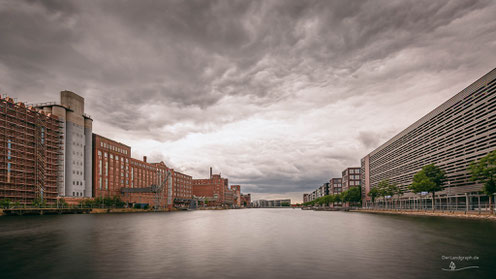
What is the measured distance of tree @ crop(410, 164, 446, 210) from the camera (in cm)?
Result: 9825

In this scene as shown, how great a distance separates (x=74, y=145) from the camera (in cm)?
14475

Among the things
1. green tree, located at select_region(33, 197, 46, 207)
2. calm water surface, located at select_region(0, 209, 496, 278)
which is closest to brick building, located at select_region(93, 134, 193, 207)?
green tree, located at select_region(33, 197, 46, 207)

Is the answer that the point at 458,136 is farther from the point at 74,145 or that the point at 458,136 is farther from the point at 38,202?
the point at 74,145

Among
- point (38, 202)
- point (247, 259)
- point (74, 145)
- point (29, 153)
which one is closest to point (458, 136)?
point (247, 259)

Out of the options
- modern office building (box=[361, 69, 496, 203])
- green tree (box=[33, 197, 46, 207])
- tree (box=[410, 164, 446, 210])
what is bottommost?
green tree (box=[33, 197, 46, 207])

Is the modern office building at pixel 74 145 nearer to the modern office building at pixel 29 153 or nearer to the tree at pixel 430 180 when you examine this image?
the modern office building at pixel 29 153

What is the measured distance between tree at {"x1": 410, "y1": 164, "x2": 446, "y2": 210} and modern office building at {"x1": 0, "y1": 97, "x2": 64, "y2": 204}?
12608 cm

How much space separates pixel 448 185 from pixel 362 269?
319ft

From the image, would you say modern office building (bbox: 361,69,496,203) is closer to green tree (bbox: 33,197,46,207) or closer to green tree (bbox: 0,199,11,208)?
green tree (bbox: 33,197,46,207)

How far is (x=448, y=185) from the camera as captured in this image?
342ft

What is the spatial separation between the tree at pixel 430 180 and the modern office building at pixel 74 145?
128728 millimetres

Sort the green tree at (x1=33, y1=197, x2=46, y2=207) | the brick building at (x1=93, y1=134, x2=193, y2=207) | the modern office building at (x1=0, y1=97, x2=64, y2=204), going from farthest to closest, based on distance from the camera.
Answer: the brick building at (x1=93, y1=134, x2=193, y2=207)
the green tree at (x1=33, y1=197, x2=46, y2=207)
the modern office building at (x1=0, y1=97, x2=64, y2=204)

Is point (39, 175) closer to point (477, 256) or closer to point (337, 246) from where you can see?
point (337, 246)

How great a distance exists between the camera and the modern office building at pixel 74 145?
13900cm
